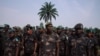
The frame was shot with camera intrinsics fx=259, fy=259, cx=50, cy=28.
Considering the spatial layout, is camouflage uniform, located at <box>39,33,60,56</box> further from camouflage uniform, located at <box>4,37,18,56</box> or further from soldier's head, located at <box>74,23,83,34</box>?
camouflage uniform, located at <box>4,37,18,56</box>

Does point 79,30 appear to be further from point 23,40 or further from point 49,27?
point 23,40

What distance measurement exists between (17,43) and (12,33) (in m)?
0.39

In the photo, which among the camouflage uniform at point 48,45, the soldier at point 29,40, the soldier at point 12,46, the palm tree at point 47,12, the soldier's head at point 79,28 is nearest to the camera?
the camouflage uniform at point 48,45

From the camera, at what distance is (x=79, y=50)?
7.65m

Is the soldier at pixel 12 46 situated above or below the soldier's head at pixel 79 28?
below

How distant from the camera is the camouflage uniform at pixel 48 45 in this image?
290 inches

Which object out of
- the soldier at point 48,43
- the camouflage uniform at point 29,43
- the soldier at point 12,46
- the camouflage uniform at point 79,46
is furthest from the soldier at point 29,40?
the camouflage uniform at point 79,46

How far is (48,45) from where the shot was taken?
7391 mm

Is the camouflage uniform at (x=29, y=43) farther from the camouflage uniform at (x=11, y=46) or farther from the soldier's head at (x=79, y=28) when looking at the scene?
the soldier's head at (x=79, y=28)

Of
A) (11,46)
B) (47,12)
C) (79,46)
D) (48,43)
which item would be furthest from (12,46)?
(47,12)

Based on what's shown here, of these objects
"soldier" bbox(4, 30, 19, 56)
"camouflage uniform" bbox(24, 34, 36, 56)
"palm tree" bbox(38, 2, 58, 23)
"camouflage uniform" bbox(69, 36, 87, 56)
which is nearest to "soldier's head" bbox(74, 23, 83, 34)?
"camouflage uniform" bbox(69, 36, 87, 56)

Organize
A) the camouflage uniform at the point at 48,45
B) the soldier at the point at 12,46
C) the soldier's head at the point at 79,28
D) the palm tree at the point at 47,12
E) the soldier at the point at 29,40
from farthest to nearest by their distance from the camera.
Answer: the palm tree at the point at 47,12, the soldier at the point at 29,40, the soldier at the point at 12,46, the soldier's head at the point at 79,28, the camouflage uniform at the point at 48,45

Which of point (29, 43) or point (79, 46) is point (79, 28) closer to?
point (79, 46)

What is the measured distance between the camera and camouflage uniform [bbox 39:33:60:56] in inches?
290
